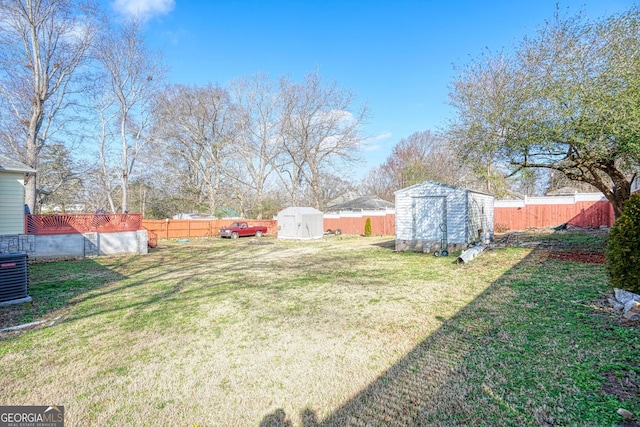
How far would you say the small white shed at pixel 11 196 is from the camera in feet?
30.2

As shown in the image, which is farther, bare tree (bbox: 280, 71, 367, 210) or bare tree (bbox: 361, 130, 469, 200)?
bare tree (bbox: 361, 130, 469, 200)

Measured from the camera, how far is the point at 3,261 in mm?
5000

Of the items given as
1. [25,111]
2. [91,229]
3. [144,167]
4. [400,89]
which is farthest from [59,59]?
[400,89]

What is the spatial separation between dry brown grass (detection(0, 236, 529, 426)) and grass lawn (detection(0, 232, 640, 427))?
2 centimetres

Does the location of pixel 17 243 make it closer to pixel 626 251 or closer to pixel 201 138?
pixel 626 251

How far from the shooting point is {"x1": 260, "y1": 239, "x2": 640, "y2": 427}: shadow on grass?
7.22 feet

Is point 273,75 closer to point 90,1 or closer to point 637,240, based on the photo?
point 90,1

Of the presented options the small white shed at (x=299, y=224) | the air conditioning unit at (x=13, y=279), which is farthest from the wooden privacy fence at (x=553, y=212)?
the air conditioning unit at (x=13, y=279)

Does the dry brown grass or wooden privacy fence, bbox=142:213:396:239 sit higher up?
wooden privacy fence, bbox=142:213:396:239

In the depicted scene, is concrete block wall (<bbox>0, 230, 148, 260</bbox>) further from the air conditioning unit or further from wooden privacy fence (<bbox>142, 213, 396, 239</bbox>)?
wooden privacy fence (<bbox>142, 213, 396, 239</bbox>)

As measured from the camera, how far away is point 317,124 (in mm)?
24750

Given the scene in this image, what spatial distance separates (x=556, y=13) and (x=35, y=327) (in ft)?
41.9

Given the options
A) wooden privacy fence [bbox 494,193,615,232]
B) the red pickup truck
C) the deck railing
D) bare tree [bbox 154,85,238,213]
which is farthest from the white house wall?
wooden privacy fence [bbox 494,193,615,232]

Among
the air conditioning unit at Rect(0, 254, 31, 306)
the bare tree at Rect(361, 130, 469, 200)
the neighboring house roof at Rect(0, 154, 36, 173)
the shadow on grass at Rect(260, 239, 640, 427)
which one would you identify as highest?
the bare tree at Rect(361, 130, 469, 200)
